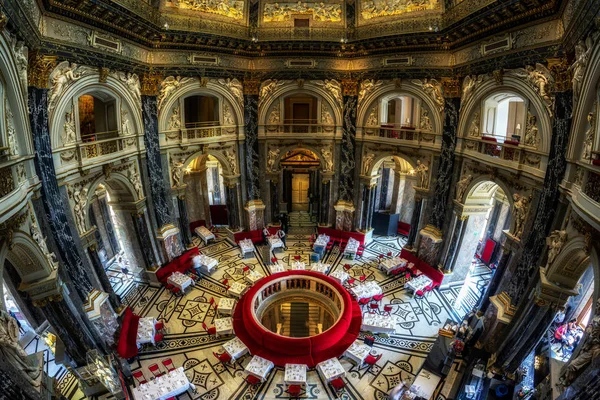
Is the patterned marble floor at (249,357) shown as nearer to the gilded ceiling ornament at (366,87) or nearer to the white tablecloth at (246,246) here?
the white tablecloth at (246,246)

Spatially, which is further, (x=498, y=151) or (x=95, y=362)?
(x=498, y=151)

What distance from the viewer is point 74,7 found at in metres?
10.0

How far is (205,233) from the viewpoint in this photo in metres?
19.6

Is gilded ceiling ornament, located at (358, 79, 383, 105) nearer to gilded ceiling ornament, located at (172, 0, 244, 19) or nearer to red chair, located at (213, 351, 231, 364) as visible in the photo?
gilded ceiling ornament, located at (172, 0, 244, 19)

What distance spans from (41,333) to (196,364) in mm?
4747

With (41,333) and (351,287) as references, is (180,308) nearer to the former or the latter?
(41,333)

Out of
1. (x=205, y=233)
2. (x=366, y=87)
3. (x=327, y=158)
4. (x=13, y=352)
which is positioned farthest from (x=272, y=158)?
(x=13, y=352)

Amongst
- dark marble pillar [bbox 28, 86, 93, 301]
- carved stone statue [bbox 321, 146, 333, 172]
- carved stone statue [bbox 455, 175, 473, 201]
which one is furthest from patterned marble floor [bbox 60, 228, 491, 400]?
carved stone statue [bbox 321, 146, 333, 172]

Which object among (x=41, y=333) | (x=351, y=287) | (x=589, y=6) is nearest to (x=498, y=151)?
(x=589, y=6)

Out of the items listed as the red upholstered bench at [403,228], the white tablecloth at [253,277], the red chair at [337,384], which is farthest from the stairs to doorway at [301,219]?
the red chair at [337,384]

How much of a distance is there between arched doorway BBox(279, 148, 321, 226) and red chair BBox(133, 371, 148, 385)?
12436 mm

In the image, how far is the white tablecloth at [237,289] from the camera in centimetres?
1470

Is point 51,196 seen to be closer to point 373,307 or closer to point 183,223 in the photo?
point 183,223

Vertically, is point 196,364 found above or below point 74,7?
below
